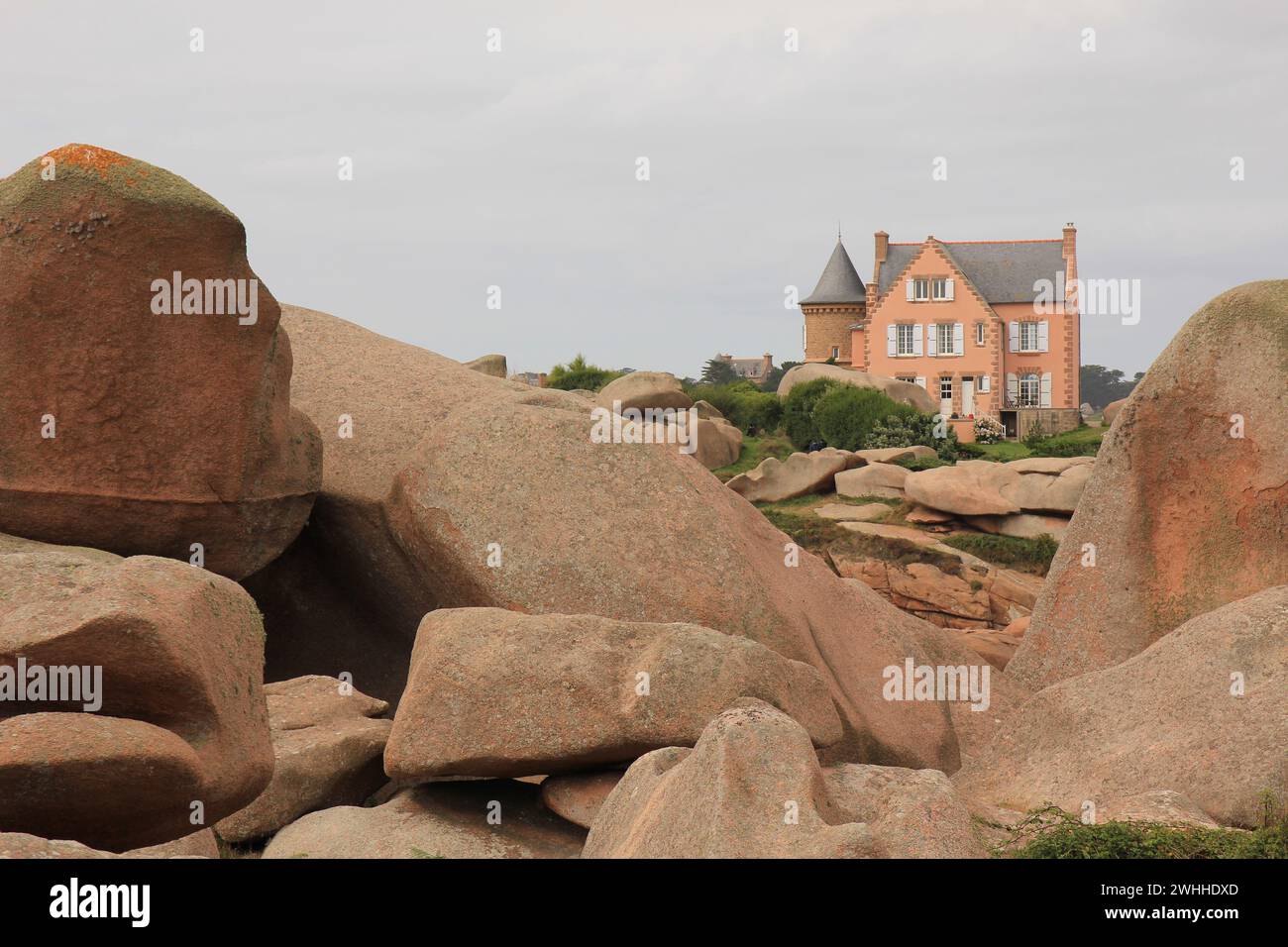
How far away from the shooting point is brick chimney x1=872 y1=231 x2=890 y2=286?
60406mm

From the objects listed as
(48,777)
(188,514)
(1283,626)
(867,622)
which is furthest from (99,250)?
(1283,626)

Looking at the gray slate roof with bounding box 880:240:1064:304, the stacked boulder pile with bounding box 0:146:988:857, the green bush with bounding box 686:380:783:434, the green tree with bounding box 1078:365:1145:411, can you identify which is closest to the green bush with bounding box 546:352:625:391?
the green bush with bounding box 686:380:783:434

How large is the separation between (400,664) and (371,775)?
9.90 ft

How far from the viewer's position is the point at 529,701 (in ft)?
25.4

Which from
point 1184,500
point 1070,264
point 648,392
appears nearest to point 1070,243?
point 1070,264

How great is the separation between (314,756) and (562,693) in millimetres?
1937

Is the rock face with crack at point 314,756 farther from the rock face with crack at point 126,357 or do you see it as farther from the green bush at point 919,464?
the green bush at point 919,464

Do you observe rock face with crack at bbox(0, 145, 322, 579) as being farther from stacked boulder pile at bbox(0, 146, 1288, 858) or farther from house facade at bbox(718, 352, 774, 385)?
house facade at bbox(718, 352, 774, 385)

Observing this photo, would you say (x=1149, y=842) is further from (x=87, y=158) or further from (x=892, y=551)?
(x=892, y=551)

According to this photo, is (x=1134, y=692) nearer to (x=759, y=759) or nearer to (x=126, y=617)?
(x=759, y=759)

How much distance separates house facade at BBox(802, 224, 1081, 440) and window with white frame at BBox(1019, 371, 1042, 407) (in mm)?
41

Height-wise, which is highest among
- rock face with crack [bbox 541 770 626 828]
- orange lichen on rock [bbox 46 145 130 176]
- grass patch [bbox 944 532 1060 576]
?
orange lichen on rock [bbox 46 145 130 176]

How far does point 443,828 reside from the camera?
25.8ft

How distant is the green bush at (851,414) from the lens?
1677 inches
